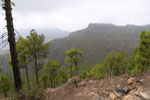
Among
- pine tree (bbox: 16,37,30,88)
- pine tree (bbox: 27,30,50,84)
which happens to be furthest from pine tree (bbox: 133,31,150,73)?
pine tree (bbox: 16,37,30,88)

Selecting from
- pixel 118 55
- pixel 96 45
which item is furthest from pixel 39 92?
pixel 96 45

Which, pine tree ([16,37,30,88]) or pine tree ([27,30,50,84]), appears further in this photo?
pine tree ([27,30,50,84])

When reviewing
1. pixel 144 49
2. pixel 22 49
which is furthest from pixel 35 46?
pixel 144 49

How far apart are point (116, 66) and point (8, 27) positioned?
17.8m

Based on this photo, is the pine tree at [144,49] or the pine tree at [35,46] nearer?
the pine tree at [144,49]

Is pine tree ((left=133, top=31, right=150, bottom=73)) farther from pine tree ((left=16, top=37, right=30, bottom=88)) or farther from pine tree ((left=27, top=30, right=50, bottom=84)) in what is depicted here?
pine tree ((left=16, top=37, right=30, bottom=88))

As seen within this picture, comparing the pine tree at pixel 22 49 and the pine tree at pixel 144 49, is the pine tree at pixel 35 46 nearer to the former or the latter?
the pine tree at pixel 22 49

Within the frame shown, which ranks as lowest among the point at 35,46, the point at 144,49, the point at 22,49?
the point at 144,49

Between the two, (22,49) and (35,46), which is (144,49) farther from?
(22,49)

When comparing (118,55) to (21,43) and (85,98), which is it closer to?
(85,98)

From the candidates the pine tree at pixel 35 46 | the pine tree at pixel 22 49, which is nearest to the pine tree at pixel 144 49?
the pine tree at pixel 35 46

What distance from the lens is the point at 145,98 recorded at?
347 centimetres

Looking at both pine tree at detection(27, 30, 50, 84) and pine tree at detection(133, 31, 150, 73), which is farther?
pine tree at detection(27, 30, 50, 84)

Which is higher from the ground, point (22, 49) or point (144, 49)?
point (22, 49)
